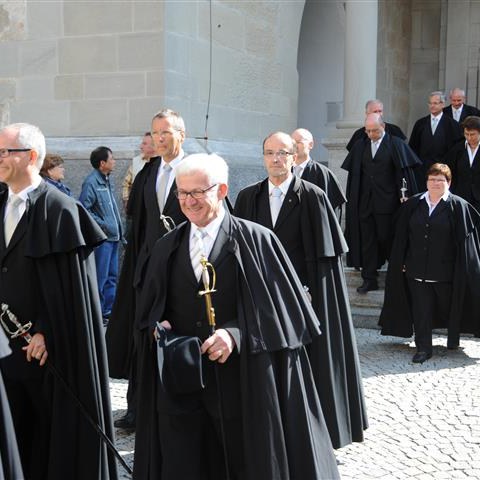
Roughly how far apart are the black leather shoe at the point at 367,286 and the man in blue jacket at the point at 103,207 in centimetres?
278

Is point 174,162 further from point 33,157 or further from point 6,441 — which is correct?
point 6,441

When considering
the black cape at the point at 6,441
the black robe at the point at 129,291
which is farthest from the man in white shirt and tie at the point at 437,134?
the black cape at the point at 6,441

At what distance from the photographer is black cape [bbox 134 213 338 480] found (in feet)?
10.9

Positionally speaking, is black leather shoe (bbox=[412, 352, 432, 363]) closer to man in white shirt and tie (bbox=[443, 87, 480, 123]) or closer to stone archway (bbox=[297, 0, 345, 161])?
man in white shirt and tie (bbox=[443, 87, 480, 123])

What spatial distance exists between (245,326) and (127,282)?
2.37 m

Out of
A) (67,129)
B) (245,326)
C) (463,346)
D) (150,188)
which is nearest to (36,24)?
(67,129)

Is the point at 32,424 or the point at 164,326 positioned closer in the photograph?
the point at 164,326

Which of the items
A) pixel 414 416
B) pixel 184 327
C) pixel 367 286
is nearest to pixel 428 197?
pixel 367 286

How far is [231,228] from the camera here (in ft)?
11.7

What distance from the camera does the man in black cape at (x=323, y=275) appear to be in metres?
5.11

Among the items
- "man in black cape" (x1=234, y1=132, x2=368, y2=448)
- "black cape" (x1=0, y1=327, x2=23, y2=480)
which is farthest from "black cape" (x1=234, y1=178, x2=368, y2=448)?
"black cape" (x1=0, y1=327, x2=23, y2=480)

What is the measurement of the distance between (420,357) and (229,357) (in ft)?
15.2

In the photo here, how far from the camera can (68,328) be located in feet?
13.5

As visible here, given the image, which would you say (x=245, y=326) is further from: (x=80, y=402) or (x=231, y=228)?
(x=80, y=402)
